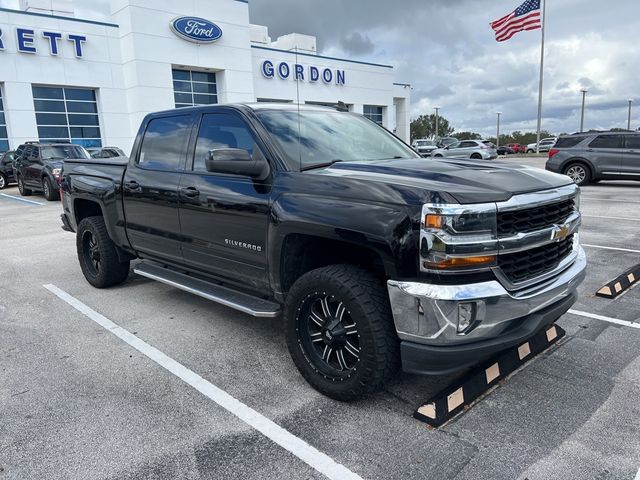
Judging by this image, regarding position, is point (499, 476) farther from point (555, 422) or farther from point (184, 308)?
point (184, 308)

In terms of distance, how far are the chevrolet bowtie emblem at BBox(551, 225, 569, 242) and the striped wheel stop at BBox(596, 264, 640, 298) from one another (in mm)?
2282

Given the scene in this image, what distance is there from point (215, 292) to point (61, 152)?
47.2 ft

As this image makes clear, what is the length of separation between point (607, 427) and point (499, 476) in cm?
86

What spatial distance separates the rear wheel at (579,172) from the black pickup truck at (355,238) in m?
13.2

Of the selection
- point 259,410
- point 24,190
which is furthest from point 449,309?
point 24,190

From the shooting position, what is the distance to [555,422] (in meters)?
2.93

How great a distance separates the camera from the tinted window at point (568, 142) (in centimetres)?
1560

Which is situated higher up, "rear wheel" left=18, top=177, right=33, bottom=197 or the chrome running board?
"rear wheel" left=18, top=177, right=33, bottom=197

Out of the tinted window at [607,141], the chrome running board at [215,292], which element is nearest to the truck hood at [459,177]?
the chrome running board at [215,292]

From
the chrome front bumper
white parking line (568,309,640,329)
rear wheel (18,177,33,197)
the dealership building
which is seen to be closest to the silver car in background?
the dealership building

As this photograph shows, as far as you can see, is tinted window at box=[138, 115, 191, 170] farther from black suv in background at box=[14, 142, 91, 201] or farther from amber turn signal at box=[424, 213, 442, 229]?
black suv in background at box=[14, 142, 91, 201]

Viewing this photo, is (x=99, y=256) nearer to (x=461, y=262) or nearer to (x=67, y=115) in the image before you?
(x=461, y=262)

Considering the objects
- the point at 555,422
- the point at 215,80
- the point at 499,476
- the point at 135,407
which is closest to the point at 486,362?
the point at 555,422

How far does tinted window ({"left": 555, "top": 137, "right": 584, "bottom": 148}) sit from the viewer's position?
15.6 meters
